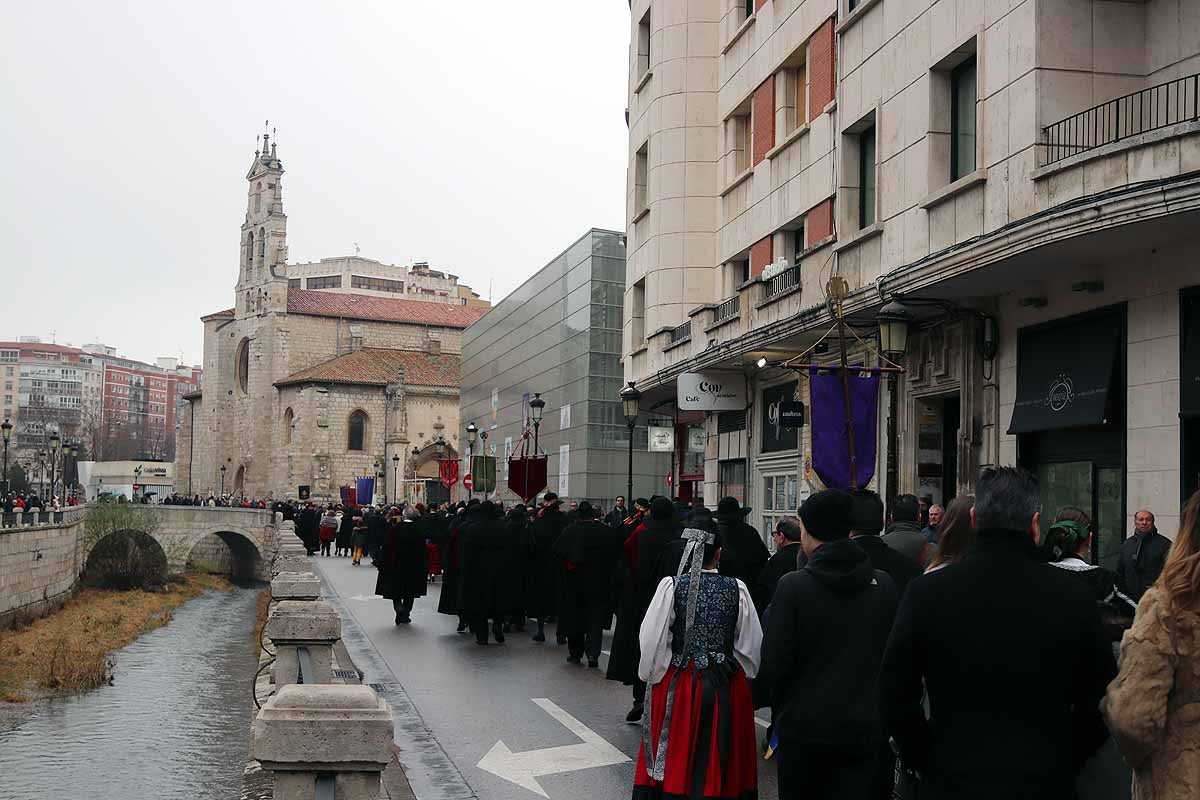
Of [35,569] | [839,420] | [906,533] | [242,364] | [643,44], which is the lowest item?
[35,569]

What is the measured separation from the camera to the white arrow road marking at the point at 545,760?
29.1 feet

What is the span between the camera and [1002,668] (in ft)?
13.1

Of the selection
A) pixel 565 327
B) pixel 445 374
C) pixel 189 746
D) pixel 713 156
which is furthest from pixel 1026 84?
pixel 445 374

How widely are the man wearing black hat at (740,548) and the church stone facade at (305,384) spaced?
71152mm

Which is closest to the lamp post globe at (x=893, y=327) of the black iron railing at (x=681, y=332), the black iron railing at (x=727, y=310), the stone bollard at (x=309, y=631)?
the black iron railing at (x=727, y=310)

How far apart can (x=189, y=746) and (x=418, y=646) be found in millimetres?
6335

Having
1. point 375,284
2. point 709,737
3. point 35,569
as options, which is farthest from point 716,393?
point 375,284

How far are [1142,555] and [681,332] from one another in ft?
50.2

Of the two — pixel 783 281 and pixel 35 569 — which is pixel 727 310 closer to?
pixel 783 281

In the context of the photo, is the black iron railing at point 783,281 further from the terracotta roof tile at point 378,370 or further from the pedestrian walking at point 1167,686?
the terracotta roof tile at point 378,370

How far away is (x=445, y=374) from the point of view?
90500 millimetres

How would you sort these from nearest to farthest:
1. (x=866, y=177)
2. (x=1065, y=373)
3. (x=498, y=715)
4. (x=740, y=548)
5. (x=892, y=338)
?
(x=740, y=548), (x=498, y=715), (x=1065, y=373), (x=892, y=338), (x=866, y=177)

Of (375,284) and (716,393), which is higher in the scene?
(375,284)

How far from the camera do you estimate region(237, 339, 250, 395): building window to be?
93.9 meters
